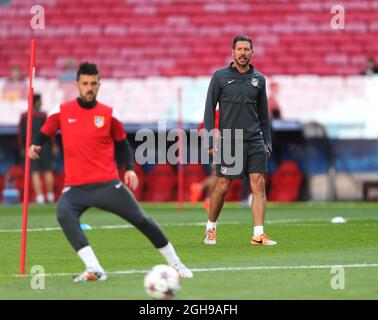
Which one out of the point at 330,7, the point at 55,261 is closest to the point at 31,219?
the point at 55,261

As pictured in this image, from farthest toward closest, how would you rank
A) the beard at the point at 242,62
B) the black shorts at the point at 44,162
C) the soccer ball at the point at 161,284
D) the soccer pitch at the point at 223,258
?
1. the black shorts at the point at 44,162
2. the beard at the point at 242,62
3. the soccer pitch at the point at 223,258
4. the soccer ball at the point at 161,284

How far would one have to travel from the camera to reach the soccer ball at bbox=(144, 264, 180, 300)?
934 cm

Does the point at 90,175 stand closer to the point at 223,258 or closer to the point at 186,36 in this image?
the point at 223,258

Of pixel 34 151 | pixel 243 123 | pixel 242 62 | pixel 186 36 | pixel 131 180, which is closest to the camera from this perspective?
pixel 131 180

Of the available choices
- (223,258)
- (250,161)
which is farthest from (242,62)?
(223,258)

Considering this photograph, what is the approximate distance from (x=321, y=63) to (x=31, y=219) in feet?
39.8

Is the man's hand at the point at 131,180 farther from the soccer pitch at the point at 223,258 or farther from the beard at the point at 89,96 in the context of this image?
the soccer pitch at the point at 223,258

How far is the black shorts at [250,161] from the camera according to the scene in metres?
14.4

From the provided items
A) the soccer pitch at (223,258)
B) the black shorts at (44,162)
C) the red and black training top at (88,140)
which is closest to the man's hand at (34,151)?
the red and black training top at (88,140)

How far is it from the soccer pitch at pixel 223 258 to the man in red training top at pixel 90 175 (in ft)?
1.32

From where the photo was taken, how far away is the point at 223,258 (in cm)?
1276

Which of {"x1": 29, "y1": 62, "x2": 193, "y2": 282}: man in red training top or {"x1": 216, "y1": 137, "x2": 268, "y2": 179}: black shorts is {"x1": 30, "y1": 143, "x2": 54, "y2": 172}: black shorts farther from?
{"x1": 29, "y1": 62, "x2": 193, "y2": 282}: man in red training top

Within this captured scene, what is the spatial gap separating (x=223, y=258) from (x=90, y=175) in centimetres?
259
